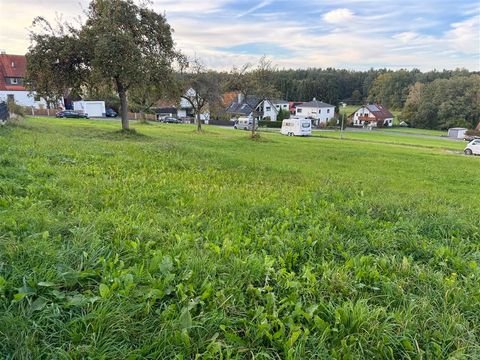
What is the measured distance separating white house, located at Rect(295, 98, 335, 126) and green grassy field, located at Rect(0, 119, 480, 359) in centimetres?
6580

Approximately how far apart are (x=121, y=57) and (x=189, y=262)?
15438 millimetres

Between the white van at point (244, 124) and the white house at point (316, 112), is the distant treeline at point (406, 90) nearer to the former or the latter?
the white house at point (316, 112)

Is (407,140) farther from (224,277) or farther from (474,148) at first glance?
(224,277)

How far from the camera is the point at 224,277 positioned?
246cm

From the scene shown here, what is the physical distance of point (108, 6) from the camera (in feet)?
52.7

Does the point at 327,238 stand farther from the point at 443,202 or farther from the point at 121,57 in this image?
the point at 121,57

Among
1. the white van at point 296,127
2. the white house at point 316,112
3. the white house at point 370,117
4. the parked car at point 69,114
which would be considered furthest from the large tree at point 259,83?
the white house at point 370,117

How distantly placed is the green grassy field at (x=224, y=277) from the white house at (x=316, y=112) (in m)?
65.8

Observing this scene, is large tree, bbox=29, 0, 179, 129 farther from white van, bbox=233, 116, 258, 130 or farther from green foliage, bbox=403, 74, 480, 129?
green foliage, bbox=403, 74, 480, 129

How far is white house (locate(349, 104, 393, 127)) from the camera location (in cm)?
7019

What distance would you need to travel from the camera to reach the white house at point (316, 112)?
2687 inches

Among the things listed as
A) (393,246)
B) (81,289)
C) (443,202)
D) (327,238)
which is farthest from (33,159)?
(443,202)

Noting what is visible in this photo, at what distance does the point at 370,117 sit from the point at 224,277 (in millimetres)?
75417

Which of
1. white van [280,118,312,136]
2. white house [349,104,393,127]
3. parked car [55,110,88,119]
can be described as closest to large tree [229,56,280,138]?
white van [280,118,312,136]
